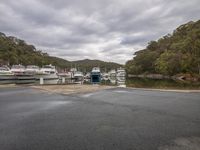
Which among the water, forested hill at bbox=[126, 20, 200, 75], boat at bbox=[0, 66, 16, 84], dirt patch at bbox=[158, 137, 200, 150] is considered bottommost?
dirt patch at bbox=[158, 137, 200, 150]

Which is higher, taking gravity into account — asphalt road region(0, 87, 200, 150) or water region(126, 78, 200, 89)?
water region(126, 78, 200, 89)

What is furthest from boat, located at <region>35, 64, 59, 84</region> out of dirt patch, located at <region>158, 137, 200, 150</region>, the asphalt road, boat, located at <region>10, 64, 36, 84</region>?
dirt patch, located at <region>158, 137, 200, 150</region>

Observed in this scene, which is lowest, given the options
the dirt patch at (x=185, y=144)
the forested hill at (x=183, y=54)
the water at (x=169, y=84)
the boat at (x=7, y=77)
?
the dirt patch at (x=185, y=144)

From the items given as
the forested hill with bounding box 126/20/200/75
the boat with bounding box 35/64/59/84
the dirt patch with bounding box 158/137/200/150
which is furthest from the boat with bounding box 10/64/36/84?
the dirt patch with bounding box 158/137/200/150

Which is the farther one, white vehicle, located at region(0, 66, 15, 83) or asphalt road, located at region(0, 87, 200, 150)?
white vehicle, located at region(0, 66, 15, 83)

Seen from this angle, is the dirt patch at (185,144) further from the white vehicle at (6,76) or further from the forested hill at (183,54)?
the forested hill at (183,54)

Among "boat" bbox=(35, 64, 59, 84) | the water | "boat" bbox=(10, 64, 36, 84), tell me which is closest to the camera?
the water

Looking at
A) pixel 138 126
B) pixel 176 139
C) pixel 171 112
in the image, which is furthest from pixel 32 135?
pixel 171 112

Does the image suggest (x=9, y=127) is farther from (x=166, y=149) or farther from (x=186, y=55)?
(x=186, y=55)

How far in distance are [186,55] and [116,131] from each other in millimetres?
60084

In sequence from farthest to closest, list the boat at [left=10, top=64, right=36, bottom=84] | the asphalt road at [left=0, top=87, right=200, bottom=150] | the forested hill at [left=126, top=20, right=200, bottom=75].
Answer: the forested hill at [left=126, top=20, right=200, bottom=75], the boat at [left=10, top=64, right=36, bottom=84], the asphalt road at [left=0, top=87, right=200, bottom=150]

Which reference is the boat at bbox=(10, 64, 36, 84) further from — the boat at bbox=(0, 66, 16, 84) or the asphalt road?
the asphalt road

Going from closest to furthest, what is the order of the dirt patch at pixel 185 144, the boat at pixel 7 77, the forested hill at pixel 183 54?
the dirt patch at pixel 185 144
the boat at pixel 7 77
the forested hill at pixel 183 54

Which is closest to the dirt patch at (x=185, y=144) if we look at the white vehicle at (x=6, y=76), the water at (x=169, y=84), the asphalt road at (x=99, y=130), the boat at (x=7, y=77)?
the asphalt road at (x=99, y=130)
